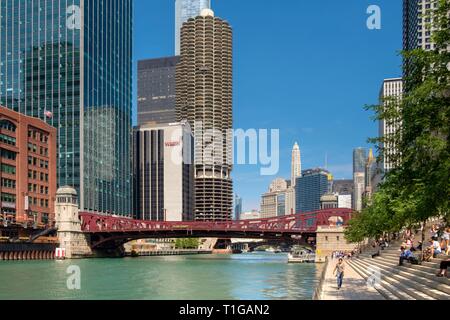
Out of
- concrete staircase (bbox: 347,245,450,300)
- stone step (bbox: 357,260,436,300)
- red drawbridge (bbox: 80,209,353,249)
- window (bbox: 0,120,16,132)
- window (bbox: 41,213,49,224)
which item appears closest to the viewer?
concrete staircase (bbox: 347,245,450,300)

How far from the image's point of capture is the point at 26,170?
452ft

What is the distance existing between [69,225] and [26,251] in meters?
22.6

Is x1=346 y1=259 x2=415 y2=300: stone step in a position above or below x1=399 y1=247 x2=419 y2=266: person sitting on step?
below

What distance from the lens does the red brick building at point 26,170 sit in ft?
429

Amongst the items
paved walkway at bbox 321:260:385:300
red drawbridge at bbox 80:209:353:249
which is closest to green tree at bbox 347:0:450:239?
paved walkway at bbox 321:260:385:300

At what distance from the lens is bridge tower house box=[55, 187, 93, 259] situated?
146250mm

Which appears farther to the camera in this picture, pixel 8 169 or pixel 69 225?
pixel 69 225

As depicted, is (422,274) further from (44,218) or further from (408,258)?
(44,218)

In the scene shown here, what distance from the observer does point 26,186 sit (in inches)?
5413

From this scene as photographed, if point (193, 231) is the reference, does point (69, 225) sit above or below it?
above

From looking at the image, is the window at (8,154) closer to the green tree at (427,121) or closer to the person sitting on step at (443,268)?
the green tree at (427,121)

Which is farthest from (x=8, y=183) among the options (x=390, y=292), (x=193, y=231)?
(x=390, y=292)

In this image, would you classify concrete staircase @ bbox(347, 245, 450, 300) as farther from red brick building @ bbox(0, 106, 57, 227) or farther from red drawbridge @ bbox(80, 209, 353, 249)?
red drawbridge @ bbox(80, 209, 353, 249)

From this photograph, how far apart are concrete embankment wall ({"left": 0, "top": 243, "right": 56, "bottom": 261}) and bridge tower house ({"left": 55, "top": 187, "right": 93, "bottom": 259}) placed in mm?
5683
